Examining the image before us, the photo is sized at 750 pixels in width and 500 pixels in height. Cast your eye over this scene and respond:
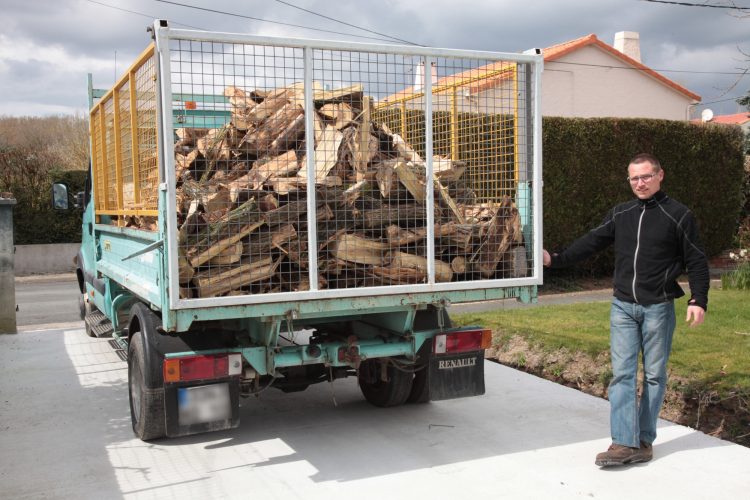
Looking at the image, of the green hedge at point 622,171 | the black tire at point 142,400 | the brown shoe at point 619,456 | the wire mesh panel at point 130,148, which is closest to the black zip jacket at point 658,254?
the brown shoe at point 619,456

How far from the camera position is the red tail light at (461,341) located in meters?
5.20

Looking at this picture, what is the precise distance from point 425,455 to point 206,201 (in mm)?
2234

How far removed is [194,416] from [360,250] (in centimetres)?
149

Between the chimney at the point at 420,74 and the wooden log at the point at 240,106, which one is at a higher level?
the chimney at the point at 420,74

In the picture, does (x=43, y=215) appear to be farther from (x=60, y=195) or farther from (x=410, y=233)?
(x=410, y=233)

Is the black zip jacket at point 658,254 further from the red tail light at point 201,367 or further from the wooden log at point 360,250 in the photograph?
the red tail light at point 201,367

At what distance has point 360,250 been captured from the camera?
461cm

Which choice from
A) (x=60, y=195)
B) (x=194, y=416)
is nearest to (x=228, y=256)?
(x=194, y=416)

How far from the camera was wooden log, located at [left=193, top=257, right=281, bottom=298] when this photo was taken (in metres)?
4.22

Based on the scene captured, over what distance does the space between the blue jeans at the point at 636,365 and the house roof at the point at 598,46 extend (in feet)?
64.3

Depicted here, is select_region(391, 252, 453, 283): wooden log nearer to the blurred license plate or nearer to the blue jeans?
the blue jeans

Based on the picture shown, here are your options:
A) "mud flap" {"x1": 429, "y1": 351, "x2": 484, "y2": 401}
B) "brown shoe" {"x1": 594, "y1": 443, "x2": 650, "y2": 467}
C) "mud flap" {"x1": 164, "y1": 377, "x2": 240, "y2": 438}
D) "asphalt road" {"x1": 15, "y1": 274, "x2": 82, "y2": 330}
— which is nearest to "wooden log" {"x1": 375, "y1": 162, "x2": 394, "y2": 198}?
"mud flap" {"x1": 429, "y1": 351, "x2": 484, "y2": 401}

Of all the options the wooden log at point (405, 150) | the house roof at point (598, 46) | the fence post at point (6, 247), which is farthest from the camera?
the house roof at point (598, 46)

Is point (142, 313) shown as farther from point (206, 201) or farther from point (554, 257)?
point (554, 257)
